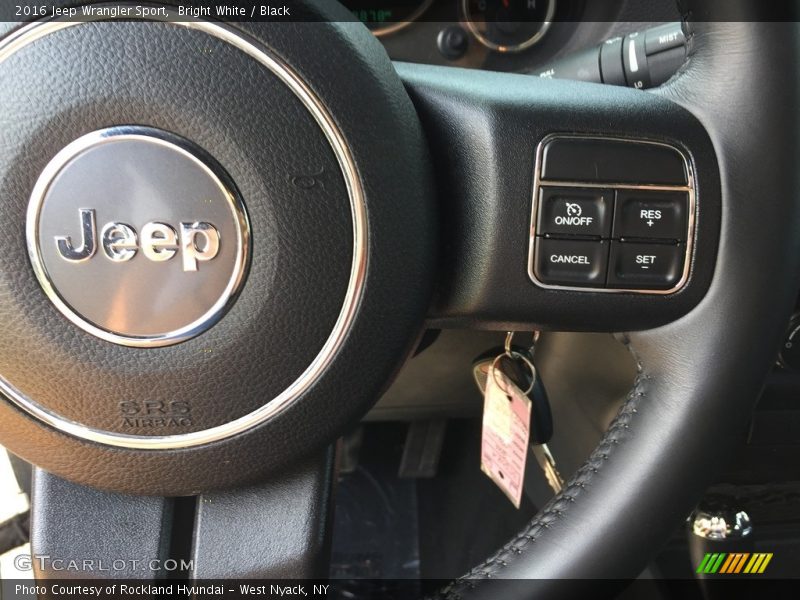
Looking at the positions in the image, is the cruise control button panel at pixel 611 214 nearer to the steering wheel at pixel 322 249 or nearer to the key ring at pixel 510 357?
the steering wheel at pixel 322 249

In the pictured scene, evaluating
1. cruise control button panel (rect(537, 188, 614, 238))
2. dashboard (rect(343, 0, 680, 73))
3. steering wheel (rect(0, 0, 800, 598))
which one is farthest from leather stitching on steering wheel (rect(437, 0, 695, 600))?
dashboard (rect(343, 0, 680, 73))

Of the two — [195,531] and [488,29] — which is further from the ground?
[488,29]

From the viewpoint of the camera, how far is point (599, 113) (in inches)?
23.4

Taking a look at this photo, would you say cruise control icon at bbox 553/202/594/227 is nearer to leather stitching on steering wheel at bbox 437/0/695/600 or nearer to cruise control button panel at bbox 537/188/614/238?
cruise control button panel at bbox 537/188/614/238

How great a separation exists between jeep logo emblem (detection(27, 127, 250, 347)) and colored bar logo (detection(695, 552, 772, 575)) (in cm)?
64

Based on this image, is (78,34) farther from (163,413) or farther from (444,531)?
(444,531)

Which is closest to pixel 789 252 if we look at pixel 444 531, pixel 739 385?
pixel 739 385

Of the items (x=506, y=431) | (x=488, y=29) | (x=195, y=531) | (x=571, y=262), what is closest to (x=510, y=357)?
(x=506, y=431)

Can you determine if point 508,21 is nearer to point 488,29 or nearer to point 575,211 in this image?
point 488,29

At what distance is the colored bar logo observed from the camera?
0.87 meters

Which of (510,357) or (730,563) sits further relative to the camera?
(730,563)

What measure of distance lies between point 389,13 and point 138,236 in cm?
91

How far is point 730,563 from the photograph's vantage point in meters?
0.88

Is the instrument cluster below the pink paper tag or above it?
above
